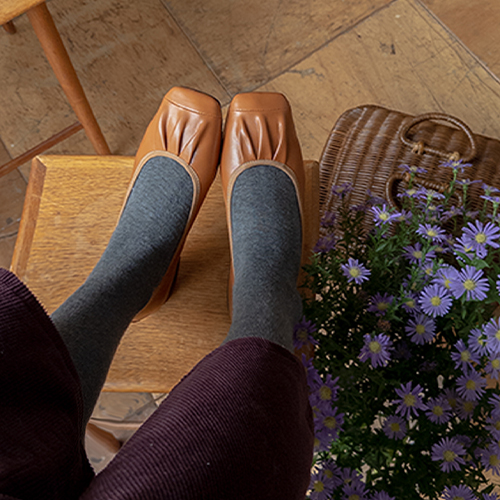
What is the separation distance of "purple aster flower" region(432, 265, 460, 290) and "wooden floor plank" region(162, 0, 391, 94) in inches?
43.3

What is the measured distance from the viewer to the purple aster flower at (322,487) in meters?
0.55

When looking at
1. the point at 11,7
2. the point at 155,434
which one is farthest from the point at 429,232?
the point at 11,7

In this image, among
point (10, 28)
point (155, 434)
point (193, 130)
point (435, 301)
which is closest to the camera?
point (155, 434)

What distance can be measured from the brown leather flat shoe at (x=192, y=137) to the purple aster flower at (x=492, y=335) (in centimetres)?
53

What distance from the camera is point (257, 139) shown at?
0.91 metres

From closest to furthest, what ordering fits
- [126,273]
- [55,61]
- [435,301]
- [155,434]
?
[155,434], [435,301], [126,273], [55,61]

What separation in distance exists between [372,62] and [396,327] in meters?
1.14

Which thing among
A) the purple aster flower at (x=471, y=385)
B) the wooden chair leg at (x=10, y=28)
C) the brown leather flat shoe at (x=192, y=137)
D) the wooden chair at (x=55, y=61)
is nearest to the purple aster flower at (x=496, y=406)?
the purple aster flower at (x=471, y=385)

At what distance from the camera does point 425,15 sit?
60.1 inches

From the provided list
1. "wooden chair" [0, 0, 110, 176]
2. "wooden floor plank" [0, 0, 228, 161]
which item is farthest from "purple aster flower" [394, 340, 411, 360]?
Result: "wooden floor plank" [0, 0, 228, 161]

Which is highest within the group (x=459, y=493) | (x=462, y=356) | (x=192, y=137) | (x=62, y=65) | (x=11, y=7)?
(x=11, y=7)

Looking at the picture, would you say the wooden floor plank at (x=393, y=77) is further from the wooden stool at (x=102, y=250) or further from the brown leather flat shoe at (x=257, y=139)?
the wooden stool at (x=102, y=250)

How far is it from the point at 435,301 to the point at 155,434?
33 cm

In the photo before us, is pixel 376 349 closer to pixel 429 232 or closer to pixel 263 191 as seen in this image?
pixel 429 232
